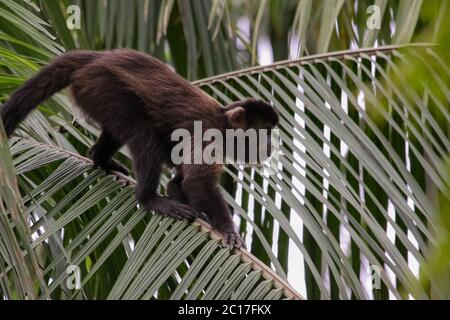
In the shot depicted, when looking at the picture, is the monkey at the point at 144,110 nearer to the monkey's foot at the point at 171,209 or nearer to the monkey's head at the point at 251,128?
the monkey's head at the point at 251,128

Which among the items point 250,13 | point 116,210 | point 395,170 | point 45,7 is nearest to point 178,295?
point 116,210

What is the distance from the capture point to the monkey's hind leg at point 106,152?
159 inches

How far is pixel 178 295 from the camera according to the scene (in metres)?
2.55

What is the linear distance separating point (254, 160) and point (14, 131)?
1.50m

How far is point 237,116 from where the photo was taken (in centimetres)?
437

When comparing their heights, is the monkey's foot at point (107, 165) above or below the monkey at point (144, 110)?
below

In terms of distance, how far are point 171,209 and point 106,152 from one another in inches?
34.9

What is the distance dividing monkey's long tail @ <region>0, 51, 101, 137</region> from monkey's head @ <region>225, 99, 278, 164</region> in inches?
37.0

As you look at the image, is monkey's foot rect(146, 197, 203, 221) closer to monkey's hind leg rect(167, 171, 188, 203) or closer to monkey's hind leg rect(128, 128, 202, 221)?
monkey's hind leg rect(128, 128, 202, 221)

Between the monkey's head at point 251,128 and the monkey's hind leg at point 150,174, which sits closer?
the monkey's hind leg at point 150,174

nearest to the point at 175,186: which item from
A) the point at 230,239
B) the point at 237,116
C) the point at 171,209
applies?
the point at 237,116

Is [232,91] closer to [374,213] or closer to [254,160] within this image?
[254,160]

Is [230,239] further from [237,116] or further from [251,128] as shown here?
[251,128]

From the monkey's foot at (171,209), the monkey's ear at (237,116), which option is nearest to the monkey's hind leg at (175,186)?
the monkey's ear at (237,116)
